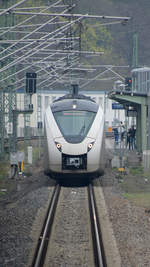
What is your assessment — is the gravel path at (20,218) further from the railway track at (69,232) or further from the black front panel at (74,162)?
the black front panel at (74,162)

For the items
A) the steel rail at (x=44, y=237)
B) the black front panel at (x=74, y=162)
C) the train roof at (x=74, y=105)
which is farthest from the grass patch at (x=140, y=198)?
the train roof at (x=74, y=105)

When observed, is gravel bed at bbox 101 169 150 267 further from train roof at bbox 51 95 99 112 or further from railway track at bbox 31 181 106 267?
train roof at bbox 51 95 99 112

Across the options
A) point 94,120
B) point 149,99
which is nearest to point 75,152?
point 94,120

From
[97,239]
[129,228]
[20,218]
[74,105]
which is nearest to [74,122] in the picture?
[74,105]

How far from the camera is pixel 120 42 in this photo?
90.6 metres

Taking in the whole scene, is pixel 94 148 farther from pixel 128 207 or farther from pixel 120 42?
pixel 120 42

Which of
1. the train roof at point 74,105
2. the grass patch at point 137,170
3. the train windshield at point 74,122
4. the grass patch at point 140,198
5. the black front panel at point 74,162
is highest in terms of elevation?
the train roof at point 74,105

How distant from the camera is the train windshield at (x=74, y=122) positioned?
14117 millimetres

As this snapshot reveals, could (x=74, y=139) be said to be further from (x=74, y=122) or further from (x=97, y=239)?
(x=97, y=239)

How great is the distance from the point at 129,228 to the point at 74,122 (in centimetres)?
Answer: 411

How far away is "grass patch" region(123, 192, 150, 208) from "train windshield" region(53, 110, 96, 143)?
2.79 m

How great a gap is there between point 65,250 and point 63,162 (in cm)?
430

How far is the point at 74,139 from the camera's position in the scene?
13734 millimetres

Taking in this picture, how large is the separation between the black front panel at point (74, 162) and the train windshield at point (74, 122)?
21.7 inches
